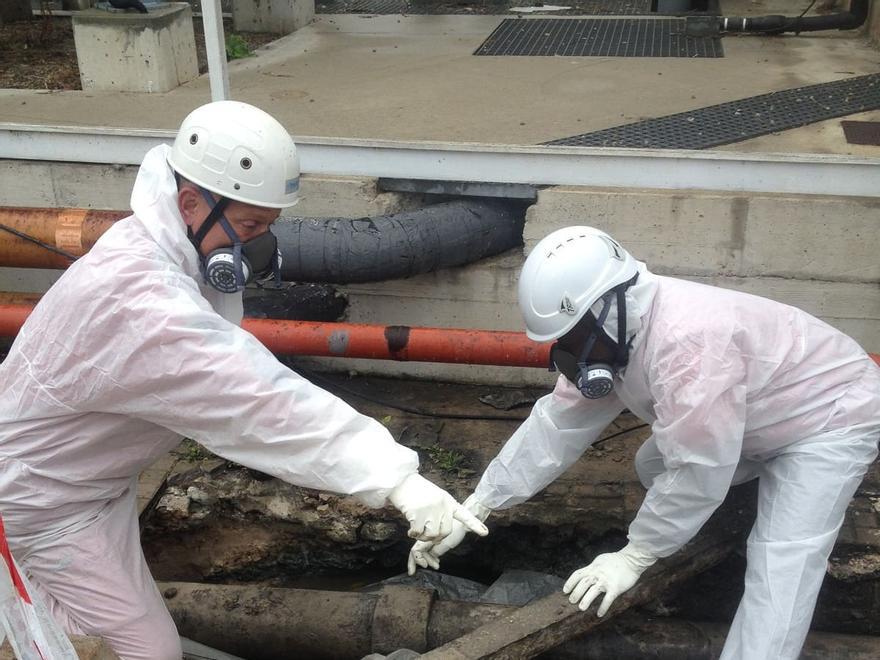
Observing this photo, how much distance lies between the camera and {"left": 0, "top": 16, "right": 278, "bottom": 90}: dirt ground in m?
6.36

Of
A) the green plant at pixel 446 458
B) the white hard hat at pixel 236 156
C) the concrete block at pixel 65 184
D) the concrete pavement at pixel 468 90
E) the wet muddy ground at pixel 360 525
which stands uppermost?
the white hard hat at pixel 236 156

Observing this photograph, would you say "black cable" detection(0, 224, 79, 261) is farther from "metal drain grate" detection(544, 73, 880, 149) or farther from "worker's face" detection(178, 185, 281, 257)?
"metal drain grate" detection(544, 73, 880, 149)

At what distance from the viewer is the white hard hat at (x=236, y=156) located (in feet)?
8.25

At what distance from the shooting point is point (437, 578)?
396cm

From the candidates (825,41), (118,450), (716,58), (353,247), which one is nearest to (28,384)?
(118,450)

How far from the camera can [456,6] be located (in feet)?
29.0

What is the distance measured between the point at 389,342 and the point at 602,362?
1.58 meters

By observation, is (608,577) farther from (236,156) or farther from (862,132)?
(862,132)

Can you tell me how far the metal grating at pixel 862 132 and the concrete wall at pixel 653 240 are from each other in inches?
21.7

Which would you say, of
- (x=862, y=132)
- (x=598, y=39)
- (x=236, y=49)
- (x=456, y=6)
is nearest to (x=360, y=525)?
(x=862, y=132)

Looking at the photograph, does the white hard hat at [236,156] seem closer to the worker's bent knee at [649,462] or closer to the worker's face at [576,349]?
the worker's face at [576,349]

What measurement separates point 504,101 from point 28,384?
153 inches

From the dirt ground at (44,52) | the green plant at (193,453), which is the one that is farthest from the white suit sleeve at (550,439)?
the dirt ground at (44,52)

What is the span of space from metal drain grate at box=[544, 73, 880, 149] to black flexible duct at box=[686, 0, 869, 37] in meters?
1.62
